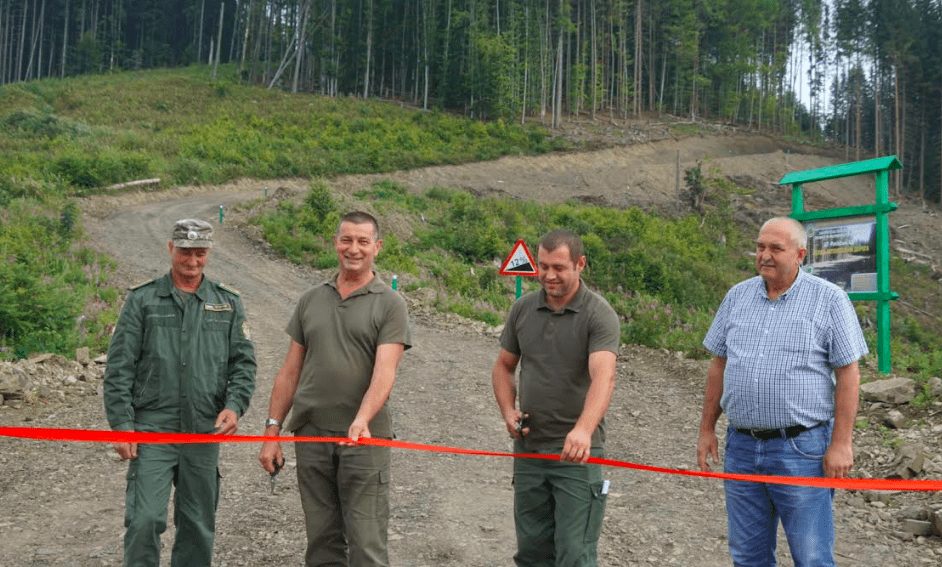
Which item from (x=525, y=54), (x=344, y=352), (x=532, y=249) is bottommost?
(x=344, y=352)

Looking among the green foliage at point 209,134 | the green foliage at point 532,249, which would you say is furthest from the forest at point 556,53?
the green foliage at point 532,249

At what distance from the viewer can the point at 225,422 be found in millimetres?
4250

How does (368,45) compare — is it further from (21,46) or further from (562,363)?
(562,363)

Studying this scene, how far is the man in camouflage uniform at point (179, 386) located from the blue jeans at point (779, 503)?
261 centimetres

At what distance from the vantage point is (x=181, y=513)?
4.24m

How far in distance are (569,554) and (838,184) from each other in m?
54.6

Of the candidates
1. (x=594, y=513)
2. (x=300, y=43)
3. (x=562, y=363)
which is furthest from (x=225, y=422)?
(x=300, y=43)

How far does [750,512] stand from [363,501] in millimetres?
1887

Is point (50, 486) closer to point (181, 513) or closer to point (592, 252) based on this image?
point (181, 513)

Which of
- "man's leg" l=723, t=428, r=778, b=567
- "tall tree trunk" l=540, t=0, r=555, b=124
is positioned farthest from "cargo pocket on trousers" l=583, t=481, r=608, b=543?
"tall tree trunk" l=540, t=0, r=555, b=124

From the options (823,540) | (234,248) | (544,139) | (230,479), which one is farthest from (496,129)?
(823,540)

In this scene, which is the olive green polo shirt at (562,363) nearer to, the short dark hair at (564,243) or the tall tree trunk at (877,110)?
the short dark hair at (564,243)

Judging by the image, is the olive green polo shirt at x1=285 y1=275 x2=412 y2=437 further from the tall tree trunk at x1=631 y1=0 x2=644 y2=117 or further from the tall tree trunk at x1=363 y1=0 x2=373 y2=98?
the tall tree trunk at x1=631 y1=0 x2=644 y2=117

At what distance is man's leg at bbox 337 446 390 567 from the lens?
383 cm
